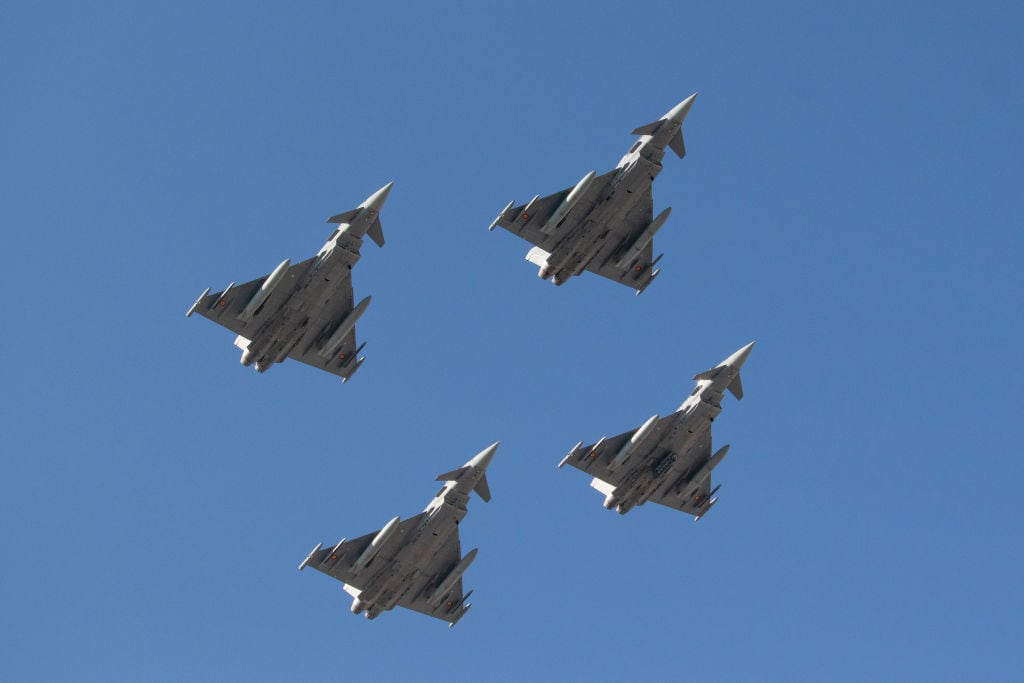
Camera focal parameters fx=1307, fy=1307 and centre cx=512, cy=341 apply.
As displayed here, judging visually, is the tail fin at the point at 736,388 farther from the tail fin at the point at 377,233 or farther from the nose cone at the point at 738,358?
the tail fin at the point at 377,233

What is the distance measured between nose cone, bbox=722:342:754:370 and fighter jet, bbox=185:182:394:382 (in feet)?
57.6

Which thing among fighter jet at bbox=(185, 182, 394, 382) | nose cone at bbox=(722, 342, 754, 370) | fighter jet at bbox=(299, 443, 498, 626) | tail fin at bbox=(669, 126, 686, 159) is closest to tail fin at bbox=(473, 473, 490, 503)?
fighter jet at bbox=(299, 443, 498, 626)

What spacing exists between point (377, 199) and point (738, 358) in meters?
18.9

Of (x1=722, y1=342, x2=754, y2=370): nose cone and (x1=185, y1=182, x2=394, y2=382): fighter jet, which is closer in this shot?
(x1=185, y1=182, x2=394, y2=382): fighter jet

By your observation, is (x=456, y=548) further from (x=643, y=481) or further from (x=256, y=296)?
(x=256, y=296)

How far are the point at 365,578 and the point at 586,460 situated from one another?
12118 mm

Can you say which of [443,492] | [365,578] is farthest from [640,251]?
[365,578]

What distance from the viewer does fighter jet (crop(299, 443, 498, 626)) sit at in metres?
61.1

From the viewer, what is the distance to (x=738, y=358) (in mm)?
63062

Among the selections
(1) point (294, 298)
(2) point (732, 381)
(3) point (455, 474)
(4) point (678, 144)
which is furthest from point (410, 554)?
(4) point (678, 144)

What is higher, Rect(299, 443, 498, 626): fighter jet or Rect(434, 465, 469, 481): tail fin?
Rect(434, 465, 469, 481): tail fin

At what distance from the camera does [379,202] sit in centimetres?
5953

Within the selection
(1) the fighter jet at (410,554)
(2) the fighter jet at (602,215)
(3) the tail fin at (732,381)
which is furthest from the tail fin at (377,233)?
(3) the tail fin at (732,381)

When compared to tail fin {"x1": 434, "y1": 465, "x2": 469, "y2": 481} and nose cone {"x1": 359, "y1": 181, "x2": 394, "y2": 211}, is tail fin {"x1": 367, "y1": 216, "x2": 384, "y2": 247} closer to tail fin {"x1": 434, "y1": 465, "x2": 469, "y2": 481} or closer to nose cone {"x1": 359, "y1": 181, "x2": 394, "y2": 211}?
nose cone {"x1": 359, "y1": 181, "x2": 394, "y2": 211}
